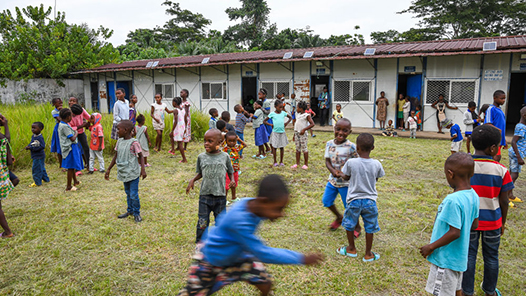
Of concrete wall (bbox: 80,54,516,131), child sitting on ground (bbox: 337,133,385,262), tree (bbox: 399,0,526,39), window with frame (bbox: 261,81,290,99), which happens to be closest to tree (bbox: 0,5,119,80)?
concrete wall (bbox: 80,54,516,131)

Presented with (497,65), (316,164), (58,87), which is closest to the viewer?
(316,164)

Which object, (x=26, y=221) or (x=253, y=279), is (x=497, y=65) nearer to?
(x=253, y=279)

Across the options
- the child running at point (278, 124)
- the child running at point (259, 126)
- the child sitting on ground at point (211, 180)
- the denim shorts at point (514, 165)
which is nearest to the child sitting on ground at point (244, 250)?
the child sitting on ground at point (211, 180)

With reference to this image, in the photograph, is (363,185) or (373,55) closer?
(363,185)

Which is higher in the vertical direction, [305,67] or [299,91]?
[305,67]

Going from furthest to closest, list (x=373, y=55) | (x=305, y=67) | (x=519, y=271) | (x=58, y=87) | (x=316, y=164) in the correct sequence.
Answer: (x=58, y=87), (x=305, y=67), (x=373, y=55), (x=316, y=164), (x=519, y=271)

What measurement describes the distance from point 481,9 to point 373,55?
18.3 meters

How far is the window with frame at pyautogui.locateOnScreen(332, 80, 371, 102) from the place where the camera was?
14195mm

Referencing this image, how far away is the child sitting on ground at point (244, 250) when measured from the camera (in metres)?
1.98

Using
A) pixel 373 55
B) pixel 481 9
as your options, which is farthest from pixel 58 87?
pixel 481 9

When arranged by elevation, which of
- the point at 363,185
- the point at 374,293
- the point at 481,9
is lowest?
the point at 374,293

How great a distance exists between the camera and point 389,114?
13.8 metres

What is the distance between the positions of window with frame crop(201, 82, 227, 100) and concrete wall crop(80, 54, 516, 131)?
168 mm

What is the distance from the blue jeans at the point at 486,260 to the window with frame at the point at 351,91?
39.5 ft
